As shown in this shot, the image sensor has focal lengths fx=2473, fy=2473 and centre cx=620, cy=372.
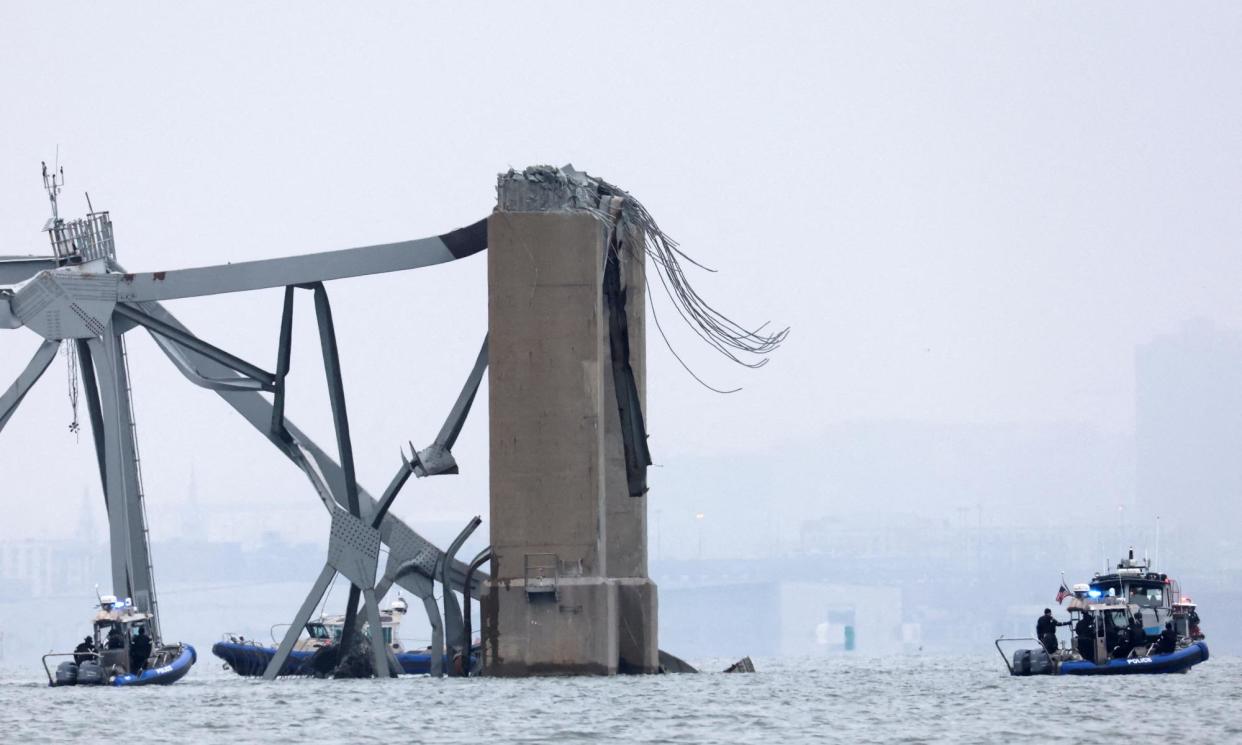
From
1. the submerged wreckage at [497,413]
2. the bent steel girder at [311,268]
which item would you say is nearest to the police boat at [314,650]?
the submerged wreckage at [497,413]

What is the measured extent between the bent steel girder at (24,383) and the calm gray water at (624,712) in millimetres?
7751

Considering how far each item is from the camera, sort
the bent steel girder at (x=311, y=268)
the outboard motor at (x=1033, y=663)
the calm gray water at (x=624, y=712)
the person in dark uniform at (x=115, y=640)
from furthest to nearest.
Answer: the outboard motor at (x=1033, y=663), the person in dark uniform at (x=115, y=640), the bent steel girder at (x=311, y=268), the calm gray water at (x=624, y=712)

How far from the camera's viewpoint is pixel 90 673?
216 ft

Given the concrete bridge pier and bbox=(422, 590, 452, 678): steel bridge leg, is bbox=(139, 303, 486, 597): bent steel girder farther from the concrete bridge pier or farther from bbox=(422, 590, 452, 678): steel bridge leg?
the concrete bridge pier

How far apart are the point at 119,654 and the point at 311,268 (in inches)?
454

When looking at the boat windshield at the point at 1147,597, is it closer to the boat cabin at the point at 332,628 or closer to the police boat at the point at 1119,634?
the police boat at the point at 1119,634

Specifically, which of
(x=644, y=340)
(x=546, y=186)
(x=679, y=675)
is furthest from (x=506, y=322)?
(x=679, y=675)

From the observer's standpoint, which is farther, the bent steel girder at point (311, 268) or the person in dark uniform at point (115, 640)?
the person in dark uniform at point (115, 640)

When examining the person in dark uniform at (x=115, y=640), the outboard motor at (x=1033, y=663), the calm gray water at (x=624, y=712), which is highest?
the person in dark uniform at (x=115, y=640)

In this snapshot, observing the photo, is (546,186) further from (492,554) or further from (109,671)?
(109,671)

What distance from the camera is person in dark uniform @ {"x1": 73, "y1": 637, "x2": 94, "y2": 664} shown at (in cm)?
6594

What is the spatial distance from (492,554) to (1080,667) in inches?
755

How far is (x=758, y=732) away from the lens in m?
46.9

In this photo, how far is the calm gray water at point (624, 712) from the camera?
45875 mm
